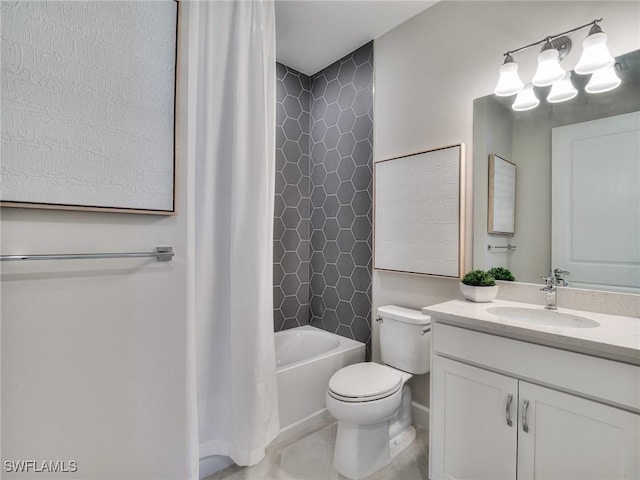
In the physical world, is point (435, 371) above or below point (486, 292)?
below

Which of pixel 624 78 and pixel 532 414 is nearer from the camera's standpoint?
pixel 532 414

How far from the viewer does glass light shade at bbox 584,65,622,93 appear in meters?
1.39

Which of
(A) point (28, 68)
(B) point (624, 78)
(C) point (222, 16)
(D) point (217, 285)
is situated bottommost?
(D) point (217, 285)

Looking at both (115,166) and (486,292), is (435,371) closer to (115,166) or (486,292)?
(486,292)

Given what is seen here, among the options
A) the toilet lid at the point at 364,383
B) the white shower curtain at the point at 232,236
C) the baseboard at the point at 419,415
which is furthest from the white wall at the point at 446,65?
the white shower curtain at the point at 232,236

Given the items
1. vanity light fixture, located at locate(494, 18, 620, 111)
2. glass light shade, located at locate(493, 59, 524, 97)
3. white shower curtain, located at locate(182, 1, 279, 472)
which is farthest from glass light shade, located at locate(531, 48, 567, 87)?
white shower curtain, located at locate(182, 1, 279, 472)

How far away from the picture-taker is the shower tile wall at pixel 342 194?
2426mm

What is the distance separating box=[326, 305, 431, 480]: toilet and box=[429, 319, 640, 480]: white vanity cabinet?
0.90 feet

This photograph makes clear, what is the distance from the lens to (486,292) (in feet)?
5.38

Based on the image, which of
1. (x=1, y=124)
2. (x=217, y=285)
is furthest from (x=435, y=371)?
(x=1, y=124)

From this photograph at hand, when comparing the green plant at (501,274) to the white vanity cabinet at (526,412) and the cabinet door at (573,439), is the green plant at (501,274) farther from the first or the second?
the cabinet door at (573,439)

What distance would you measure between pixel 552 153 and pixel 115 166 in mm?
2002

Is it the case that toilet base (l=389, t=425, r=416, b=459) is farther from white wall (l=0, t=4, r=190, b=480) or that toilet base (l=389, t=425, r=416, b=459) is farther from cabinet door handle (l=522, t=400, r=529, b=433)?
white wall (l=0, t=4, r=190, b=480)

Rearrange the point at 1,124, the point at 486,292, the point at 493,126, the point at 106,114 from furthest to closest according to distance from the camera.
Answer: the point at 493,126 → the point at 486,292 → the point at 106,114 → the point at 1,124
